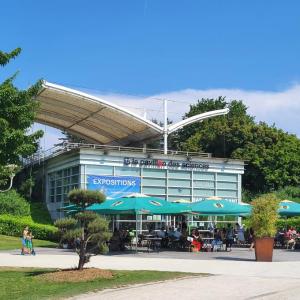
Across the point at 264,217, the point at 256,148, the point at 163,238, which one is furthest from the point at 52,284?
the point at 256,148

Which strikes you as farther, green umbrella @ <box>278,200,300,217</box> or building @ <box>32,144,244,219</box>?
building @ <box>32,144,244,219</box>

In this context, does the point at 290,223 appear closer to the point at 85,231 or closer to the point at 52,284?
the point at 85,231

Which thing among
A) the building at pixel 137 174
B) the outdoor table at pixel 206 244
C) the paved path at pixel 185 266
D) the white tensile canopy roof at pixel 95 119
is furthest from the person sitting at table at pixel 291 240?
the white tensile canopy roof at pixel 95 119

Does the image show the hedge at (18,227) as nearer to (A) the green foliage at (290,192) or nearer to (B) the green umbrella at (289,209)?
(B) the green umbrella at (289,209)

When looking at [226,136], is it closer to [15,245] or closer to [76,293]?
[15,245]

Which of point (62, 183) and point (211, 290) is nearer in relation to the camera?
point (211, 290)

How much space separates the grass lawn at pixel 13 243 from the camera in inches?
1152

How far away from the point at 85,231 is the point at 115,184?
23.1 metres

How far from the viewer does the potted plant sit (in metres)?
20.5

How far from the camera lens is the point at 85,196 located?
1573 centimetres

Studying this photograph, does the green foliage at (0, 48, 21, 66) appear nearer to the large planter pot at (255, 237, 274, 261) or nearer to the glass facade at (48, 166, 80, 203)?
the large planter pot at (255, 237, 274, 261)

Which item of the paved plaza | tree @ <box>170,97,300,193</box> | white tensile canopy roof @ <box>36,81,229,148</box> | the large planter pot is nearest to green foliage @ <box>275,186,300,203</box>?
tree @ <box>170,97,300,193</box>

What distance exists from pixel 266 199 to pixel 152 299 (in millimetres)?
11041

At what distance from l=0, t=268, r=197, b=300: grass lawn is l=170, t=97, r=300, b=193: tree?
134 ft
